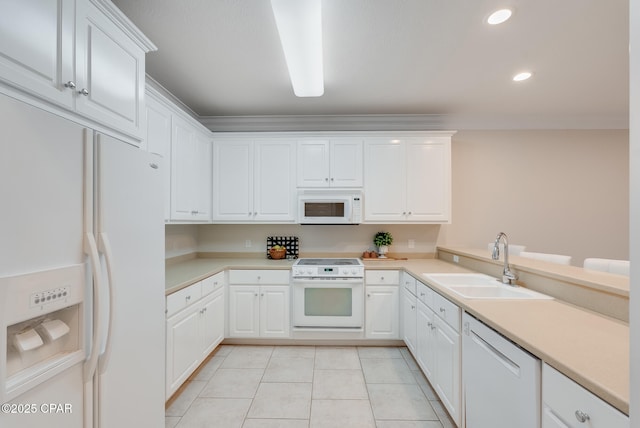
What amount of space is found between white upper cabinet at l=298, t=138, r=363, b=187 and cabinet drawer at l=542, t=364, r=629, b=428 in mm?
2551

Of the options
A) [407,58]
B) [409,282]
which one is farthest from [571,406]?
[407,58]

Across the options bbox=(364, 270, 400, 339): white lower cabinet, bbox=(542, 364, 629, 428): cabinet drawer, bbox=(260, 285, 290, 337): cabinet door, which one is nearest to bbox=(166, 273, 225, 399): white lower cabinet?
bbox=(260, 285, 290, 337): cabinet door

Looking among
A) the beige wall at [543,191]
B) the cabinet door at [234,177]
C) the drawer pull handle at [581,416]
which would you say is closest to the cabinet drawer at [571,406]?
the drawer pull handle at [581,416]

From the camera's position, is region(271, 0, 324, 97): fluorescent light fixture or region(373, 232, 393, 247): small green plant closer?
region(271, 0, 324, 97): fluorescent light fixture

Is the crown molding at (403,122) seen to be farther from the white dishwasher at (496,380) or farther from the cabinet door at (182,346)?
the white dishwasher at (496,380)

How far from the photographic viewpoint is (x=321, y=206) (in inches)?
131

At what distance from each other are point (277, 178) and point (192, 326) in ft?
5.78

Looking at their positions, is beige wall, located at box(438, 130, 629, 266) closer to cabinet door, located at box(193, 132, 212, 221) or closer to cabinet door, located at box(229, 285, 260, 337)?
cabinet door, located at box(229, 285, 260, 337)

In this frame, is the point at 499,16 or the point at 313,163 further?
the point at 313,163

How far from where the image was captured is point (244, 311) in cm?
308

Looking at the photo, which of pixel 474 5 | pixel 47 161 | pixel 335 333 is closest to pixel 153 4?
pixel 47 161

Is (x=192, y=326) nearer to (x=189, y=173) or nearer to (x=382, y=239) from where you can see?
(x=189, y=173)

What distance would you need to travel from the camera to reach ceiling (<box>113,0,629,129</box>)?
179 centimetres

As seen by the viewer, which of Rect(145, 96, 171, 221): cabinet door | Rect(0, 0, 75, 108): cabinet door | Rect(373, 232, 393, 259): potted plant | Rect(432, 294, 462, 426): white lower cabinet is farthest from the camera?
Rect(373, 232, 393, 259): potted plant
